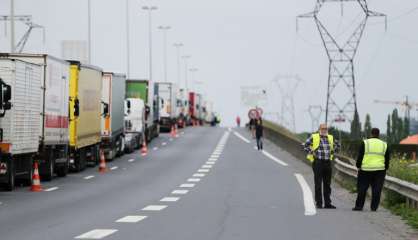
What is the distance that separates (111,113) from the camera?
44.1m

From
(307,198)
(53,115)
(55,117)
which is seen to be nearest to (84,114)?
(55,117)

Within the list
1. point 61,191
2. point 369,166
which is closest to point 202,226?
point 369,166

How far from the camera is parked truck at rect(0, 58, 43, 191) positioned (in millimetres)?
25562

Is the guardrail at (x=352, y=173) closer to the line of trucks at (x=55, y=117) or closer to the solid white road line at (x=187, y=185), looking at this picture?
the solid white road line at (x=187, y=185)

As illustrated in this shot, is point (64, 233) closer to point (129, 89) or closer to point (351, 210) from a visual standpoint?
Answer: point (351, 210)

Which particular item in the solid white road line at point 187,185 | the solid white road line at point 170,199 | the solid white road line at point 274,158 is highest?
the solid white road line at point 170,199

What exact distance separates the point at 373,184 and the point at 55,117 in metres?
13.4

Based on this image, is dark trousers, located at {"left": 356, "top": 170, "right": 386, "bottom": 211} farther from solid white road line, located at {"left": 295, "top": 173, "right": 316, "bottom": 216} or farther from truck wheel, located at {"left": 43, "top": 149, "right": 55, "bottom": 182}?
truck wheel, located at {"left": 43, "top": 149, "right": 55, "bottom": 182}

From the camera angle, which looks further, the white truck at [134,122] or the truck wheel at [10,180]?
the white truck at [134,122]

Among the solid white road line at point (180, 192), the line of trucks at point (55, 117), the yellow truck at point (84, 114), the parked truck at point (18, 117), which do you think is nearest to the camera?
the solid white road line at point (180, 192)

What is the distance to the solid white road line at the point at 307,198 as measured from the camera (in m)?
19.8

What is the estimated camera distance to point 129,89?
60812 mm

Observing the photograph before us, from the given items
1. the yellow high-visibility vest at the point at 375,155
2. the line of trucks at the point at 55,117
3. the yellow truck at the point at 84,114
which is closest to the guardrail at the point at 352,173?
the yellow high-visibility vest at the point at 375,155

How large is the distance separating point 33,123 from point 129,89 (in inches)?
1275
